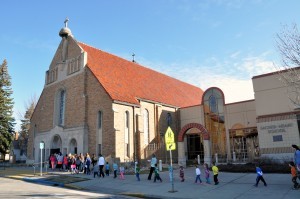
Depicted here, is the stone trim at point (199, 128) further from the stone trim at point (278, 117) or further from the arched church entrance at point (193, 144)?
the arched church entrance at point (193, 144)

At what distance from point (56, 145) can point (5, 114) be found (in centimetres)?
1924

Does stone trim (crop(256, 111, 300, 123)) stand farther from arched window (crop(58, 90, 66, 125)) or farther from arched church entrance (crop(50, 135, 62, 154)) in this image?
arched church entrance (crop(50, 135, 62, 154))

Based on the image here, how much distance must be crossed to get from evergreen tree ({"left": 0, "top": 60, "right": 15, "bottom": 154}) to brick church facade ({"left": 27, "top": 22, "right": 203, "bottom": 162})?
1188 cm

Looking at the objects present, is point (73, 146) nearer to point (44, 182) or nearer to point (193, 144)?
point (44, 182)

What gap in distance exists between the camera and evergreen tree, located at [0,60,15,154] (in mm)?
45969

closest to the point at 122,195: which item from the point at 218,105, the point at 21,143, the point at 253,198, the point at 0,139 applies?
the point at 253,198

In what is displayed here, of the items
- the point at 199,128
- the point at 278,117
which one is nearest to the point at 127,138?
the point at 199,128

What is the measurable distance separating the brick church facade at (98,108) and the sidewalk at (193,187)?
25.4 feet

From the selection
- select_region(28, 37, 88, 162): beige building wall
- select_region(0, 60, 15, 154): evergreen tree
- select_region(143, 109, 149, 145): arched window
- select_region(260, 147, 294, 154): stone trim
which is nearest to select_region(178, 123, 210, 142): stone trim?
select_region(260, 147, 294, 154): stone trim

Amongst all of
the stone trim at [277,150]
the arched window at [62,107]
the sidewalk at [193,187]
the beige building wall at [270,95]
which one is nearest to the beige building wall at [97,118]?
the arched window at [62,107]

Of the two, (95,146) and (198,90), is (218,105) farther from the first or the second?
(198,90)

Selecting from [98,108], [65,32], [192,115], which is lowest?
[192,115]

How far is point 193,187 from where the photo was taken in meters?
15.5

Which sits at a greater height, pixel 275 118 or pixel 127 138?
pixel 275 118
